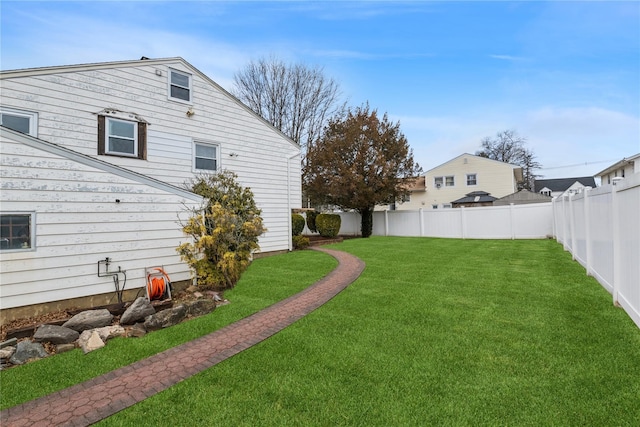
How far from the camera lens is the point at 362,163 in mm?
18094

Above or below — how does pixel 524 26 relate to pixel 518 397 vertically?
above

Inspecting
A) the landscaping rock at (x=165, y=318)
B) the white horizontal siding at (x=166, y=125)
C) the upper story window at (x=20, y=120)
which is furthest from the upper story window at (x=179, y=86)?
the landscaping rock at (x=165, y=318)

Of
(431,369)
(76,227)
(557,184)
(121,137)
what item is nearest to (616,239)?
(431,369)

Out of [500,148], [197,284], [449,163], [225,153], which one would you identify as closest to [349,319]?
[197,284]

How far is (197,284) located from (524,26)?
13269 millimetres

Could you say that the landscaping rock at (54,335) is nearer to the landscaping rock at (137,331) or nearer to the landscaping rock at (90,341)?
the landscaping rock at (90,341)

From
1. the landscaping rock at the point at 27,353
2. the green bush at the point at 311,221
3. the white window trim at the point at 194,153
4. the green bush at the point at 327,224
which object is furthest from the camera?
the green bush at the point at 311,221

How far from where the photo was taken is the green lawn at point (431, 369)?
2.56 metres

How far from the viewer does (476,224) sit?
16.9 metres

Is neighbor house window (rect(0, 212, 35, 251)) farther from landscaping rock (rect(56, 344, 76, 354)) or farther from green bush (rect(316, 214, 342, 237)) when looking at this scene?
green bush (rect(316, 214, 342, 237))

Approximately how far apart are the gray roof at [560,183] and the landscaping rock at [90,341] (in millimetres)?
49078

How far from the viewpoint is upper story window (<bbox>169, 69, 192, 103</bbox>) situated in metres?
10.4

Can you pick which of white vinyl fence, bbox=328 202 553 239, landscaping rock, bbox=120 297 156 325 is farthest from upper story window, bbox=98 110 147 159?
white vinyl fence, bbox=328 202 553 239

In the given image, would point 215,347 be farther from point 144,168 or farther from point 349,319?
point 144,168
